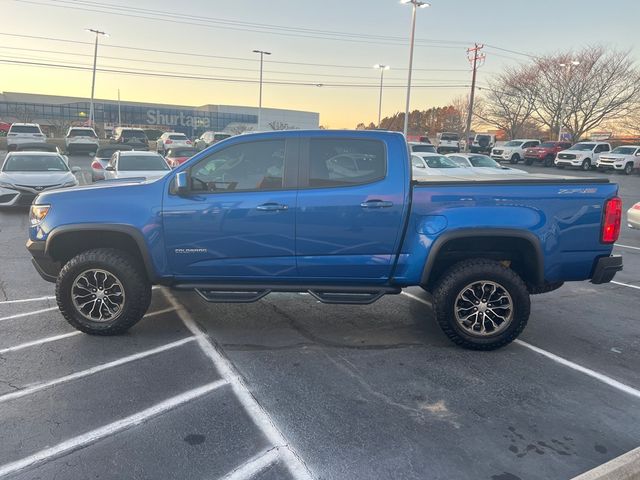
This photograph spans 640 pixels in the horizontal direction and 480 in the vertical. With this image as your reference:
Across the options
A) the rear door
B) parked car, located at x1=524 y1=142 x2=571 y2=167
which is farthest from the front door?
parked car, located at x1=524 y1=142 x2=571 y2=167

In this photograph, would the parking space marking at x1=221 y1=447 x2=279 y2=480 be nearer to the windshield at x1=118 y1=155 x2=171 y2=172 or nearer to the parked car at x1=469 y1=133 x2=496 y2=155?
the windshield at x1=118 y1=155 x2=171 y2=172

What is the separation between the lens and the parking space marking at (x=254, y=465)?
2719 millimetres

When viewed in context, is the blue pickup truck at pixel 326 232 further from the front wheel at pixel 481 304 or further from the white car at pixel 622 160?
the white car at pixel 622 160

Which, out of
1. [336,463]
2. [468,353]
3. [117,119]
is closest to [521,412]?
[468,353]

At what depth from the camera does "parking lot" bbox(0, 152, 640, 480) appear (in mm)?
2883

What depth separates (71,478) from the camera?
2.69 meters

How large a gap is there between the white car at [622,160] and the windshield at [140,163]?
1118 inches

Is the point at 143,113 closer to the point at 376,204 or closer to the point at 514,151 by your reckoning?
the point at 514,151

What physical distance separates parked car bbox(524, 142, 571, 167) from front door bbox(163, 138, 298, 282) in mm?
34912

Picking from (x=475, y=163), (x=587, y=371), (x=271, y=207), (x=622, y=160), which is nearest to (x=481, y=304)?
(x=587, y=371)

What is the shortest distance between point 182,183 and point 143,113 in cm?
9257

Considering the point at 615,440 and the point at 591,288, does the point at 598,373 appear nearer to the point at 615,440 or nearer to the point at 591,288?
the point at 615,440

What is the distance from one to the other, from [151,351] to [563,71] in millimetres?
48589

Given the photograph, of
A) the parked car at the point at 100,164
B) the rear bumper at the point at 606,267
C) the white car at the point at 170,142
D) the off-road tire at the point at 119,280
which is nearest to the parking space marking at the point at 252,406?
the off-road tire at the point at 119,280
